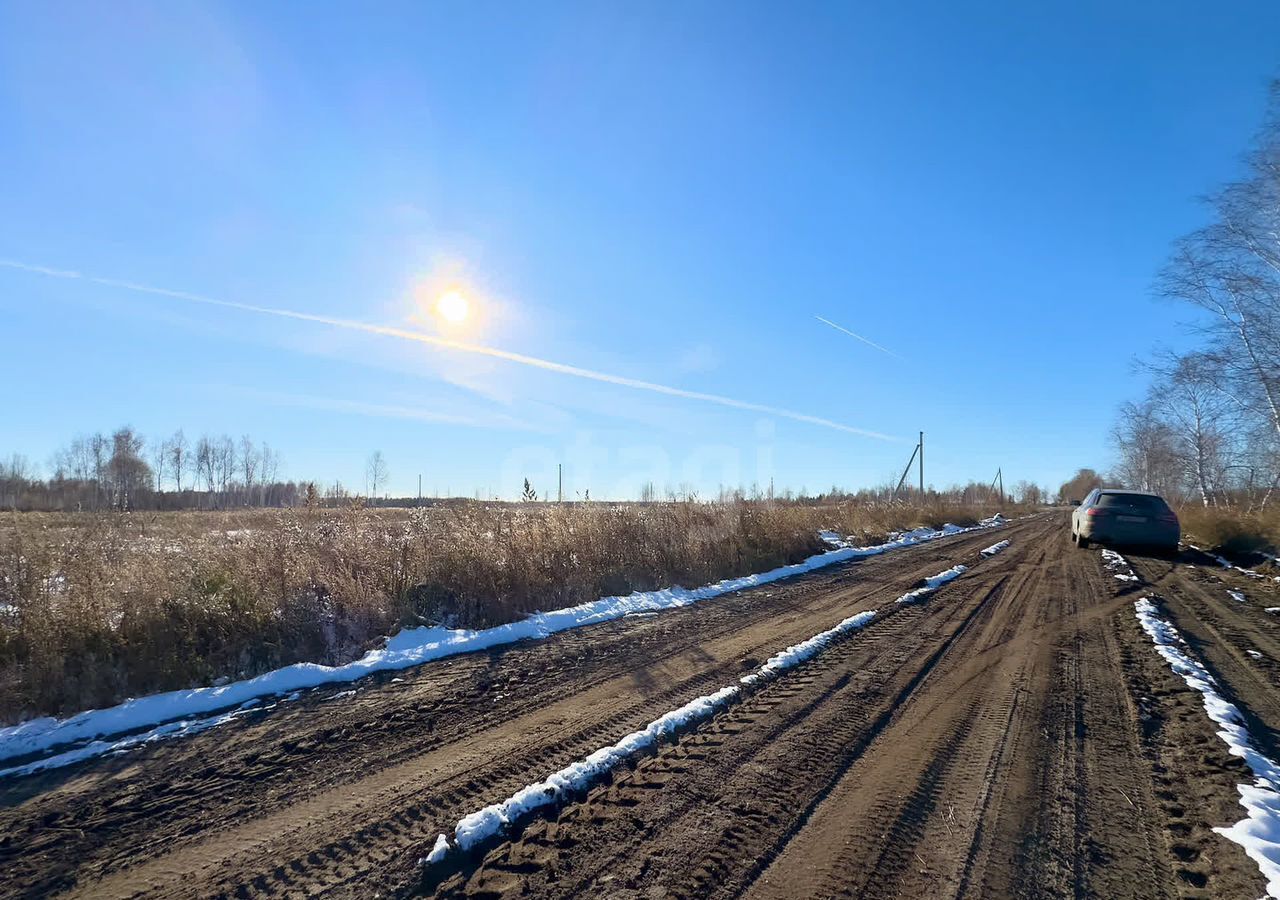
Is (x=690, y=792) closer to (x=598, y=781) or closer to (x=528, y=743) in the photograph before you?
(x=598, y=781)

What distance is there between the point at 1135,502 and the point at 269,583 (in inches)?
754

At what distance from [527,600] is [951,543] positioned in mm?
16221

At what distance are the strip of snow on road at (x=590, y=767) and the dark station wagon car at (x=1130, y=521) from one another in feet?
46.8

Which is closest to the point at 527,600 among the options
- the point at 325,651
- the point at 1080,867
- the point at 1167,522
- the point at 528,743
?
the point at 325,651

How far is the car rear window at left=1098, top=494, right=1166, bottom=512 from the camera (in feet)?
52.6

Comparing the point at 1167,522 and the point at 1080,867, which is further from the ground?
the point at 1167,522

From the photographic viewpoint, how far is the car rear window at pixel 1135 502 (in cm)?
1603

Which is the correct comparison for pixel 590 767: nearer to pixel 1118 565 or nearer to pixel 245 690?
pixel 245 690

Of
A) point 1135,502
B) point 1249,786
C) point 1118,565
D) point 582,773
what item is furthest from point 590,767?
point 1135,502

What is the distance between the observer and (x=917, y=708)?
4809 millimetres

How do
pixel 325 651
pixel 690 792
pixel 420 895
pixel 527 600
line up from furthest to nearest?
pixel 527 600 → pixel 325 651 → pixel 690 792 → pixel 420 895

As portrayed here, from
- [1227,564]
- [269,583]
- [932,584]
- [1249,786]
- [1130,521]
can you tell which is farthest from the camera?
[1130,521]

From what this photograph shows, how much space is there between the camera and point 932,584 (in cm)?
1109

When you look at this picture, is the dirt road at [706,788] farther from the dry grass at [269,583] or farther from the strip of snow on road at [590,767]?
the dry grass at [269,583]
